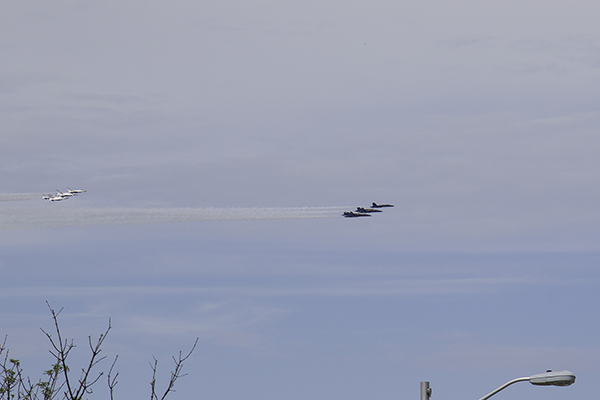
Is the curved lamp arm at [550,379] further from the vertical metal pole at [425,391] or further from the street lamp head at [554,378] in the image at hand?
the vertical metal pole at [425,391]

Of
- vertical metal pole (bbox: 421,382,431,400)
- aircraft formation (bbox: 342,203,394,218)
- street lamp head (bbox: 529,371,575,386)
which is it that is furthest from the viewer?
aircraft formation (bbox: 342,203,394,218)

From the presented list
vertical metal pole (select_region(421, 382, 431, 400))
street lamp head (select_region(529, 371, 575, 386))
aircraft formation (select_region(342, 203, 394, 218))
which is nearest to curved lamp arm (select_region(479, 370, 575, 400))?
street lamp head (select_region(529, 371, 575, 386))

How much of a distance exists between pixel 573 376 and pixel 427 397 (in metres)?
5.47

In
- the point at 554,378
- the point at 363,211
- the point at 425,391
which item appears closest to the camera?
the point at 554,378

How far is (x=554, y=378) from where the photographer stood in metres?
29.1

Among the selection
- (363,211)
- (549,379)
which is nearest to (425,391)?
(549,379)

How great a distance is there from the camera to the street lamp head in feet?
95.0

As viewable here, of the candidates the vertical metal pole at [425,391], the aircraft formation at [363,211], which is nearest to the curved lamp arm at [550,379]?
the vertical metal pole at [425,391]

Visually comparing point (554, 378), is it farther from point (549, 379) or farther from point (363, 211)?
point (363, 211)

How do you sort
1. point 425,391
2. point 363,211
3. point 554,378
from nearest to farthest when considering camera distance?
point 554,378 < point 425,391 < point 363,211

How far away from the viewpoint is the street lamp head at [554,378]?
28969 millimetres

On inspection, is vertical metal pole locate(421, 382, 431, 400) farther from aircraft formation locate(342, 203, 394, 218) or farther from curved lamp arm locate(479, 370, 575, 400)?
aircraft formation locate(342, 203, 394, 218)

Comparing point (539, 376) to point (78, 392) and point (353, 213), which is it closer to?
point (78, 392)

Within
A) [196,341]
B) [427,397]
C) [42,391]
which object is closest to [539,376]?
[427,397]
